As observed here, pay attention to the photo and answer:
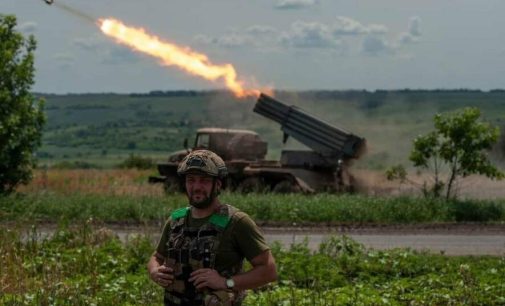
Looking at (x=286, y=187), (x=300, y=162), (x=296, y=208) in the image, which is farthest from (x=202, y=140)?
(x=296, y=208)

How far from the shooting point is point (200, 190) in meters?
6.75

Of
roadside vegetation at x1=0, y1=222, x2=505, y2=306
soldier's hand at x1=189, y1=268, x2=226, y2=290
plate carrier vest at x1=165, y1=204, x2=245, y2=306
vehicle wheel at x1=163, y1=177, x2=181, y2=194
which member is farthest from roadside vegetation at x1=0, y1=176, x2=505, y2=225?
soldier's hand at x1=189, y1=268, x2=226, y2=290

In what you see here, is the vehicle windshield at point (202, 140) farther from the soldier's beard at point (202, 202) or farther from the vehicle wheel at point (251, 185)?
the soldier's beard at point (202, 202)

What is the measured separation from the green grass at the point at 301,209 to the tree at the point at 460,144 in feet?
3.62

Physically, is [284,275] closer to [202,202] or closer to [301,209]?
[202,202]

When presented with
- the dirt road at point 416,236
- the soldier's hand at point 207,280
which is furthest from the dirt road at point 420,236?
the soldier's hand at point 207,280

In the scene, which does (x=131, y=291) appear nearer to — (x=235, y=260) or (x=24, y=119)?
(x=235, y=260)

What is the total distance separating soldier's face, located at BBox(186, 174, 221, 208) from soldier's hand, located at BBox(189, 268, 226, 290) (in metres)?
0.47

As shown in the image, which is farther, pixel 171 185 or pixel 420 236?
pixel 171 185

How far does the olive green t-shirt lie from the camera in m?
6.71

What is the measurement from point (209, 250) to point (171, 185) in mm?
28147

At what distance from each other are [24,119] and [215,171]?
25.1 m

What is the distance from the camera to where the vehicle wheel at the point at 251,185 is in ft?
108

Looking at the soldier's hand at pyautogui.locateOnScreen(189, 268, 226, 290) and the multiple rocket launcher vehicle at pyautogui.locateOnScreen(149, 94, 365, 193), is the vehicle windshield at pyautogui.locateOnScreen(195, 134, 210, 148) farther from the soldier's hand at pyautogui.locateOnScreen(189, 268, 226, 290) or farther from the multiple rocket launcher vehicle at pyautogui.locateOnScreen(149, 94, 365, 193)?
the soldier's hand at pyautogui.locateOnScreen(189, 268, 226, 290)
